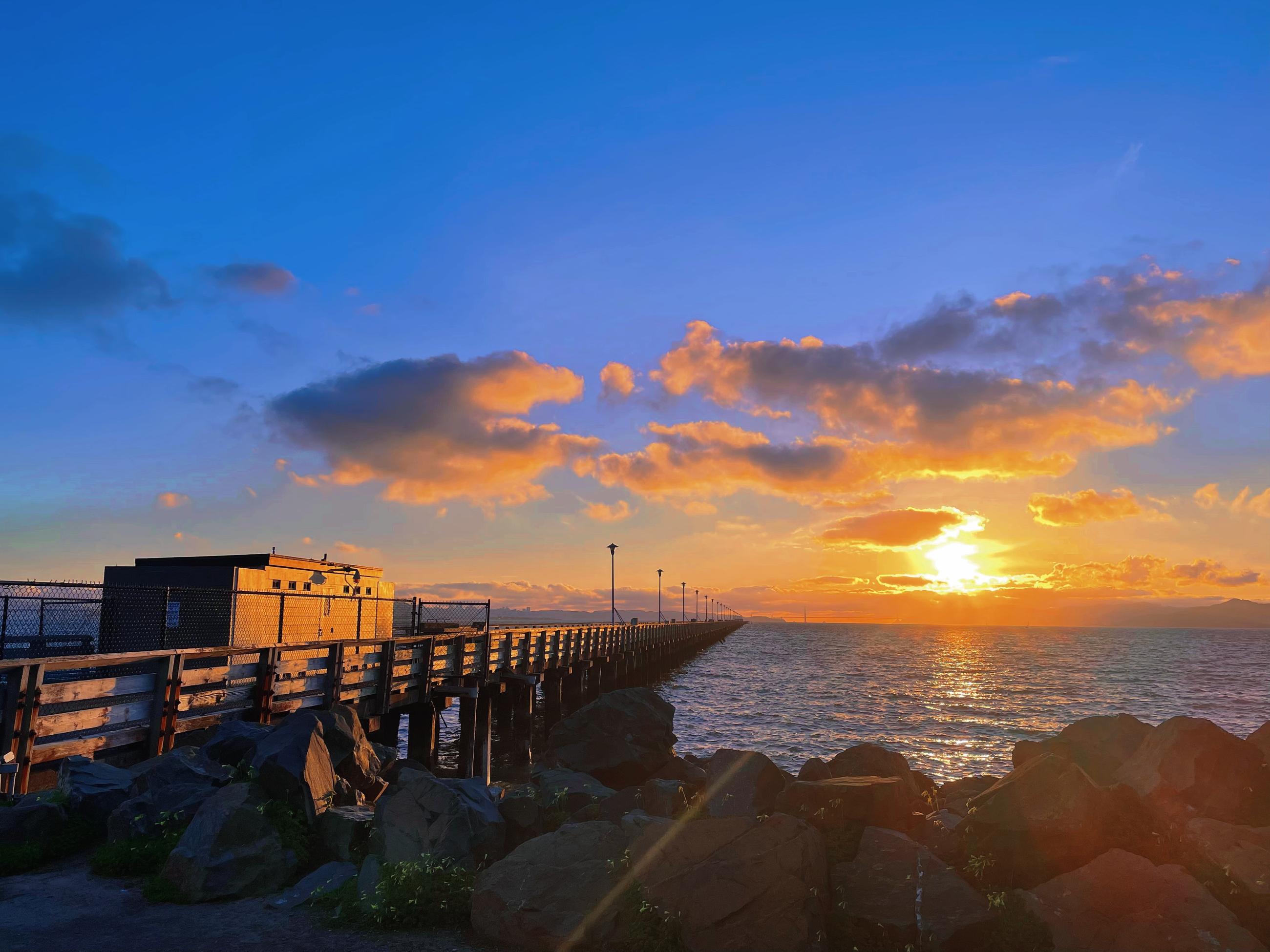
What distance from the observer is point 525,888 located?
7.14 m

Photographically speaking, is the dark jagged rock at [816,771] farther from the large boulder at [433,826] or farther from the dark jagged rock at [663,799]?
the large boulder at [433,826]

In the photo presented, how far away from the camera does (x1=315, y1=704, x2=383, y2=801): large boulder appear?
10.2 meters

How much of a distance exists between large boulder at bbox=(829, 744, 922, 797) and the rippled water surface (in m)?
12.2

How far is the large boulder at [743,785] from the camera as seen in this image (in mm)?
9875

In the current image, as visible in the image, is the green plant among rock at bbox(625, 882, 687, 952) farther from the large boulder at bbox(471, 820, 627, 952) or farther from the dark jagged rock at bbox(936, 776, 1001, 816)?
the dark jagged rock at bbox(936, 776, 1001, 816)

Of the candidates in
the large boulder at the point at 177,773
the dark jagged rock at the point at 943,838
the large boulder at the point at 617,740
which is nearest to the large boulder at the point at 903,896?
the dark jagged rock at the point at 943,838

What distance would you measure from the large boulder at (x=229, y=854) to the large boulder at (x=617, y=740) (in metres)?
10.5

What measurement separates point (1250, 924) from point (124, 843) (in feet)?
34.7

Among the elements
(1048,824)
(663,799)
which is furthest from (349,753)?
(1048,824)

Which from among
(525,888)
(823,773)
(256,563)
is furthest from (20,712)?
(256,563)

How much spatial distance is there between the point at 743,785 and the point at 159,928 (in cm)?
616

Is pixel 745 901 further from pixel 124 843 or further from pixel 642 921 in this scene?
pixel 124 843

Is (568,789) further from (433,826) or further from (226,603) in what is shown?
(226,603)

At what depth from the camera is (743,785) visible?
10.2 m
